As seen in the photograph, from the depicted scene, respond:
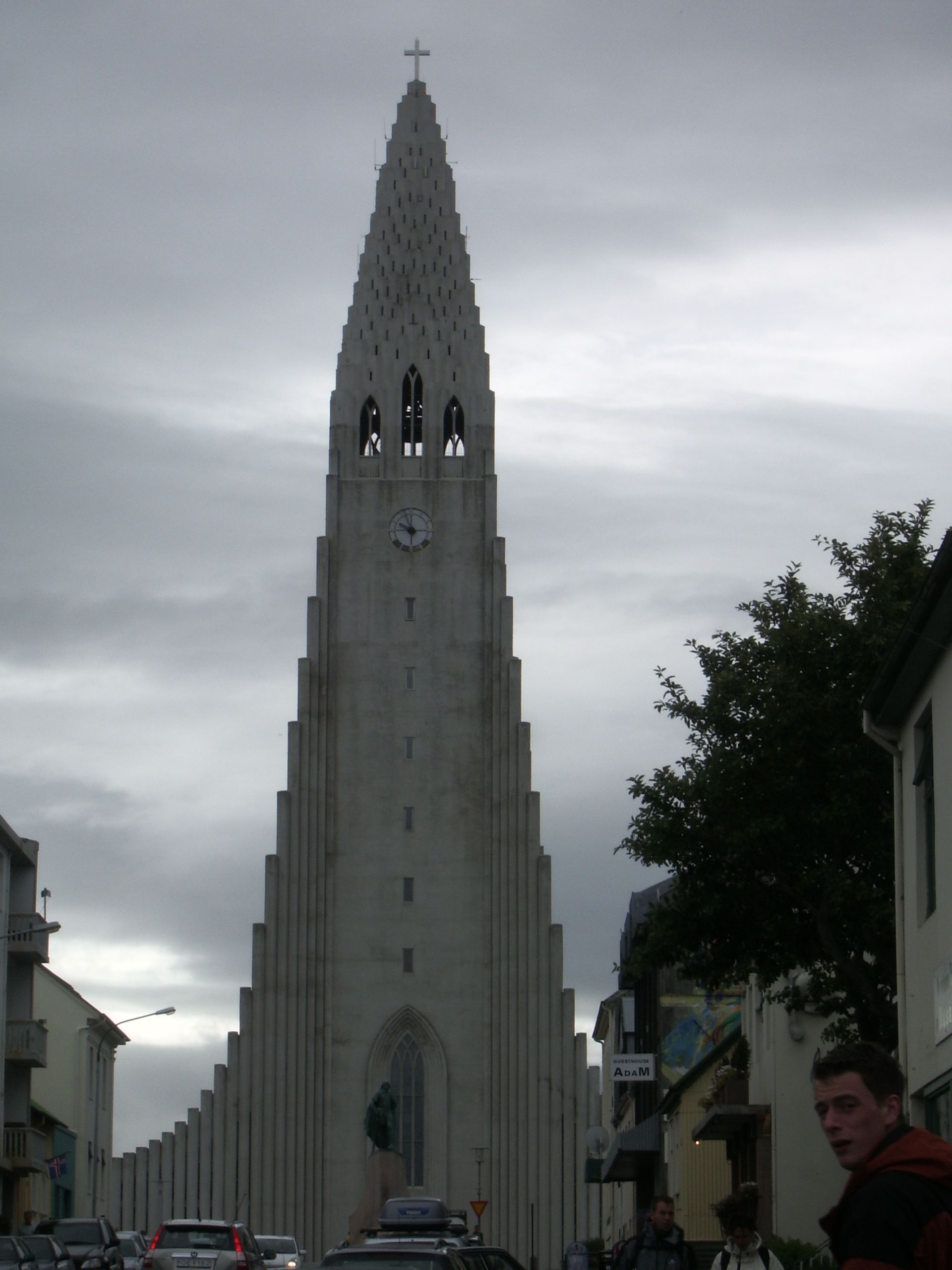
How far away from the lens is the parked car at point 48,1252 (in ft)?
96.2

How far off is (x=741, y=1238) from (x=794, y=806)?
42.4 ft

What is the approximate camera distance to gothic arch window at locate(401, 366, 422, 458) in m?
75.5

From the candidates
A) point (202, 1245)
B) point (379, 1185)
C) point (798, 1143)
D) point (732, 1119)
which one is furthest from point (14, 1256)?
point (379, 1185)

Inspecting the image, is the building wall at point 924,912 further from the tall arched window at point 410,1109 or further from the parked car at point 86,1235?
the tall arched window at point 410,1109

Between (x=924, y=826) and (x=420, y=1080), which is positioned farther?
(x=420, y=1080)

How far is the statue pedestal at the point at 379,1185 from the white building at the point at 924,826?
140 ft

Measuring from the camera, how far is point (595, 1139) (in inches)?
2608

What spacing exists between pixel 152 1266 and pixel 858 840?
34.6 ft

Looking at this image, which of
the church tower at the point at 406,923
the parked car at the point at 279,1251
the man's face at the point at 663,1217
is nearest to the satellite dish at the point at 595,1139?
the church tower at the point at 406,923

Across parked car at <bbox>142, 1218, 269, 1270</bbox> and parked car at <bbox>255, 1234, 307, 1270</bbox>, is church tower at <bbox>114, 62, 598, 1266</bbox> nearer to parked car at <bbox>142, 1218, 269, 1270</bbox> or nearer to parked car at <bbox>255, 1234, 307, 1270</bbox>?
parked car at <bbox>255, 1234, 307, 1270</bbox>

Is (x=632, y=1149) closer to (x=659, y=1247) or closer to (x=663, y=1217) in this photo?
(x=659, y=1247)

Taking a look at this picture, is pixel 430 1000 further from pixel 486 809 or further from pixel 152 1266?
pixel 152 1266

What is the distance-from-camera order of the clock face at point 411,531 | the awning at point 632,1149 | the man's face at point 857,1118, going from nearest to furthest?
the man's face at point 857,1118
the awning at point 632,1149
the clock face at point 411,531

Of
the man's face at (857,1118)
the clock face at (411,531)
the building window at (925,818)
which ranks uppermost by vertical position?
the clock face at (411,531)
